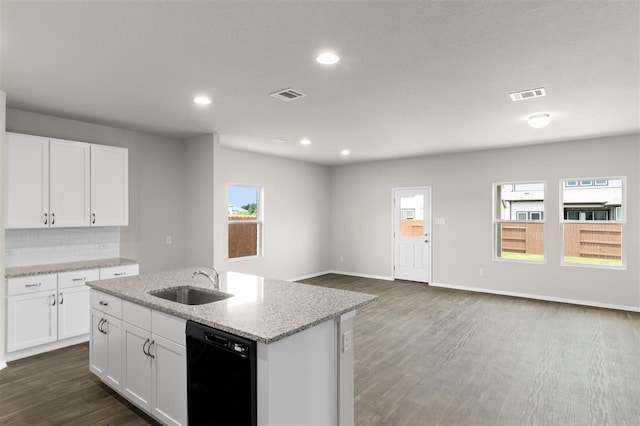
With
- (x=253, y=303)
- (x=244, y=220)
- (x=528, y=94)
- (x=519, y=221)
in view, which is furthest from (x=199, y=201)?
(x=519, y=221)

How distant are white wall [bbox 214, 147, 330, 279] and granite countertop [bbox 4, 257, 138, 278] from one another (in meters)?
1.79

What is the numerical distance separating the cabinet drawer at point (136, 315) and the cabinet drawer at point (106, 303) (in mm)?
88

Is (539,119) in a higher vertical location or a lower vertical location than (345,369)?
higher

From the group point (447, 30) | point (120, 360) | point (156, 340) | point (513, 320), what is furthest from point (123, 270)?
point (513, 320)

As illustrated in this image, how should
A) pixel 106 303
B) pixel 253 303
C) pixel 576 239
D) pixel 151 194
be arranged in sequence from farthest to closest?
pixel 576 239 → pixel 151 194 → pixel 106 303 → pixel 253 303

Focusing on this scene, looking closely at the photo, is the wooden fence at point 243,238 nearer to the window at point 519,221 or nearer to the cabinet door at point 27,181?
the cabinet door at point 27,181

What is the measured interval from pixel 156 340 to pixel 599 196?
6.51 meters

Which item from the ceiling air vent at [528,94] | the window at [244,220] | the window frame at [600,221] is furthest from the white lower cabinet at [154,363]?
the window frame at [600,221]

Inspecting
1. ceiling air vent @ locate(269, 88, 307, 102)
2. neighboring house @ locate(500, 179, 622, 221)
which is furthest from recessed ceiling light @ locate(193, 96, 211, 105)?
neighboring house @ locate(500, 179, 622, 221)

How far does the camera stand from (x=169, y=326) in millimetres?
2182

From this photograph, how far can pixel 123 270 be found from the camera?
13.9 feet

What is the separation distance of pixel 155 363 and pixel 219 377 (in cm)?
71

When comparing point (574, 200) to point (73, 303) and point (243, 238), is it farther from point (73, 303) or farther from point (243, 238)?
point (73, 303)

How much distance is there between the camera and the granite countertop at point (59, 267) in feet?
11.6
